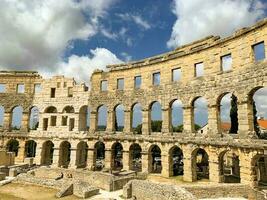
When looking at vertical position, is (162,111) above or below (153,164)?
above

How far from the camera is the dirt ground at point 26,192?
19922 millimetres

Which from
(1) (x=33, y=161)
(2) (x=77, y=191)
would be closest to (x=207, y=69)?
(2) (x=77, y=191)

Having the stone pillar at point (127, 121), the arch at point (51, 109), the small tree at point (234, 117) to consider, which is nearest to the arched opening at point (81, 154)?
the arch at point (51, 109)

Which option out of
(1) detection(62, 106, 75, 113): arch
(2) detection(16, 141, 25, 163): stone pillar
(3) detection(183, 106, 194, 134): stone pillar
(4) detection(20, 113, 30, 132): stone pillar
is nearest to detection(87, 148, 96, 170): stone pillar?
(1) detection(62, 106, 75, 113): arch

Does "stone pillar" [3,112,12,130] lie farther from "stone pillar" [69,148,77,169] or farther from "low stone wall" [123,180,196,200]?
"low stone wall" [123,180,196,200]

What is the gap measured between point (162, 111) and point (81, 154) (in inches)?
486

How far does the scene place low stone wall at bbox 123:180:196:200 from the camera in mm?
14097

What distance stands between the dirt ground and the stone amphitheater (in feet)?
14.7

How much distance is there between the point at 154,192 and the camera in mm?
16391

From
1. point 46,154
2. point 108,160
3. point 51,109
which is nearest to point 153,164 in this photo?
point 108,160

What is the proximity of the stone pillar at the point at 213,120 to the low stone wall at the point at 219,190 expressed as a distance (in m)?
5.54

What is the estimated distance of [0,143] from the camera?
33812mm

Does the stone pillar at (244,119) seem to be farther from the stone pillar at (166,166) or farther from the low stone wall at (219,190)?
the stone pillar at (166,166)

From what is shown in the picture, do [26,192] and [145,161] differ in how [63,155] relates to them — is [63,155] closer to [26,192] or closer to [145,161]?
[145,161]
